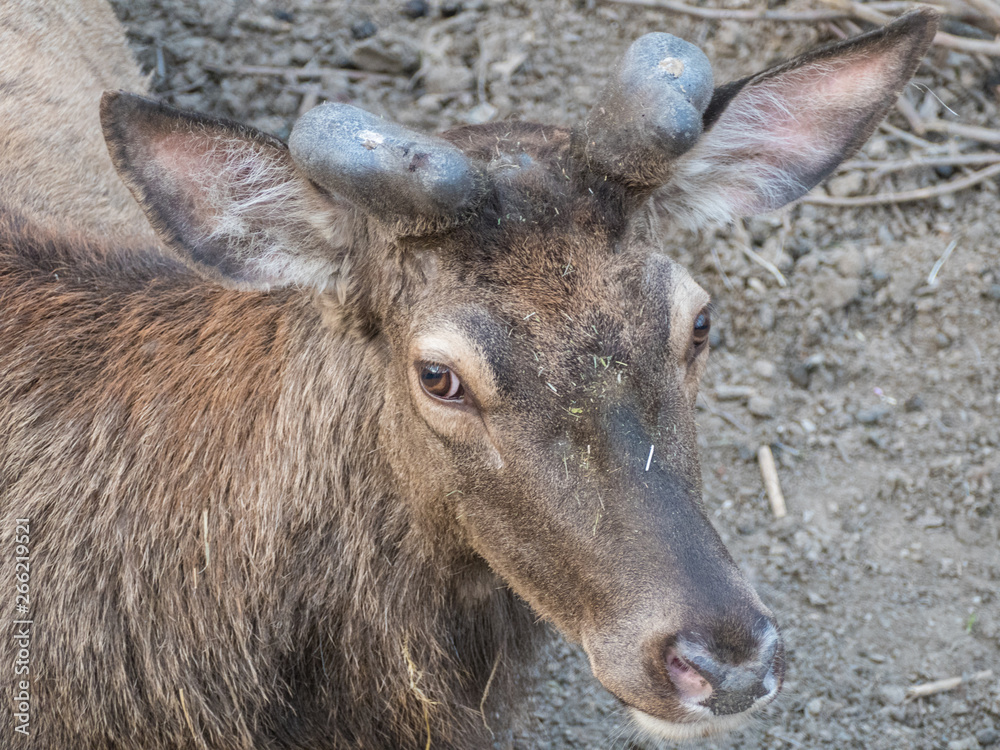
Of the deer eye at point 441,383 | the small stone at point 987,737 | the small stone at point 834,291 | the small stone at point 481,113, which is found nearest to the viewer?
the deer eye at point 441,383

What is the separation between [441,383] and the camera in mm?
3199

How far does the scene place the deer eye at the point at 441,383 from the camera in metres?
3.17

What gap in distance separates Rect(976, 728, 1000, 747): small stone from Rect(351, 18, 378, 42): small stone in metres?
5.90

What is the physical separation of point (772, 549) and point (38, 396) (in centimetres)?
385

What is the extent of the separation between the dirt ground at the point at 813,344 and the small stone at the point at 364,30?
15mm

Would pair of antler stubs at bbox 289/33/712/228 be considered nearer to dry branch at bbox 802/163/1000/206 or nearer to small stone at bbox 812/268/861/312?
small stone at bbox 812/268/861/312

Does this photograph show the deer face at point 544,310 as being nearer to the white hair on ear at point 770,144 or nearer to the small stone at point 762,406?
the white hair on ear at point 770,144

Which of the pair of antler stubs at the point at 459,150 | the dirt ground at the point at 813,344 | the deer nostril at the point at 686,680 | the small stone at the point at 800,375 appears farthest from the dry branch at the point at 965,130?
the deer nostril at the point at 686,680

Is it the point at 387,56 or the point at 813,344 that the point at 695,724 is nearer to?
the point at 813,344

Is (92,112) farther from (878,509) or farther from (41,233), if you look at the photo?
(878,509)

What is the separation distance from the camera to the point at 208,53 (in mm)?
7301

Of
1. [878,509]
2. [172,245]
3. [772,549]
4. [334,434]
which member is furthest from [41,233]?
[878,509]

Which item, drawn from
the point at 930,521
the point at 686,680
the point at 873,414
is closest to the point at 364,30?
the point at 873,414

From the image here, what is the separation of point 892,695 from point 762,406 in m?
1.76
